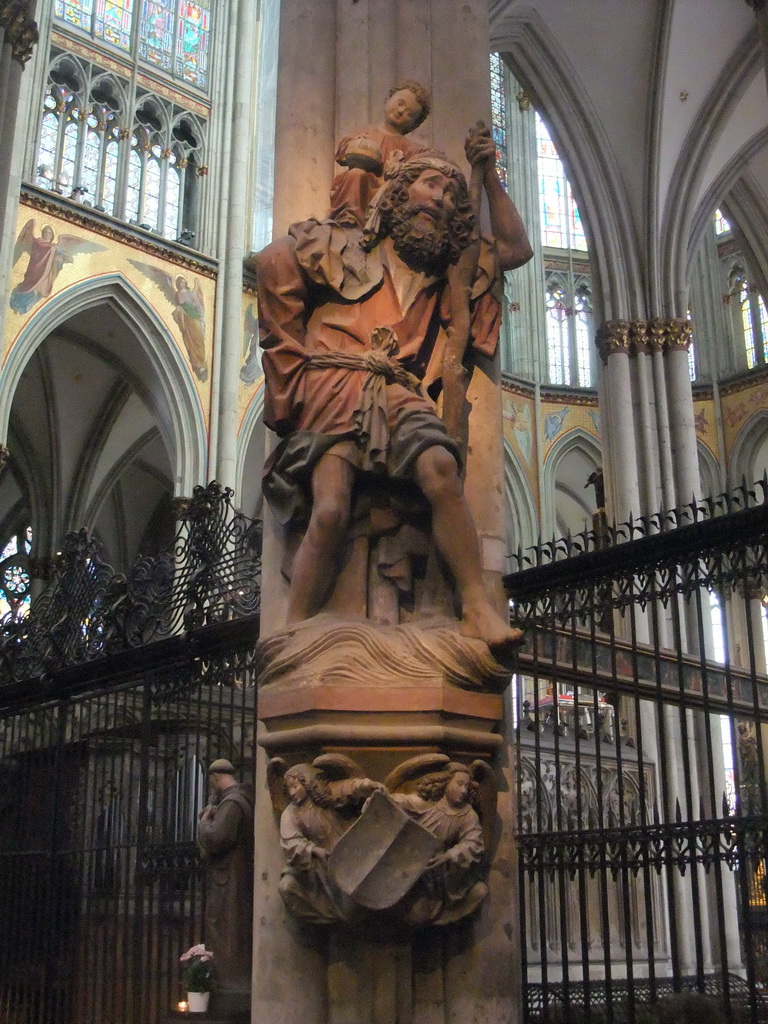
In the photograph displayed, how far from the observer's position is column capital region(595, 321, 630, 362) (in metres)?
15.8

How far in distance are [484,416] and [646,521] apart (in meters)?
1.02

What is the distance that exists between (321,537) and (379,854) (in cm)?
96

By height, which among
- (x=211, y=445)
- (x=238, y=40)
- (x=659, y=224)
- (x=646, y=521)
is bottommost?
(x=646, y=521)

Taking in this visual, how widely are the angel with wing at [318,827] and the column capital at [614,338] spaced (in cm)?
1297

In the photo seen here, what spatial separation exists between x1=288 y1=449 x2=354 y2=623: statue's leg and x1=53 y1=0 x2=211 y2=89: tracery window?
56.4 feet

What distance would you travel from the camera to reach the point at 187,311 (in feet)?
60.6

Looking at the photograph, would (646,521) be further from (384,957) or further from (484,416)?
(384,957)

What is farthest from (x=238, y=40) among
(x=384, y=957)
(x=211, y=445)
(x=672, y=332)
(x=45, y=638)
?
(x=384, y=957)

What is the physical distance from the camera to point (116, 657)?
21.8 feet

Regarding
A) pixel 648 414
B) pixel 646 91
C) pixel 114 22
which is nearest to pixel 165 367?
pixel 114 22

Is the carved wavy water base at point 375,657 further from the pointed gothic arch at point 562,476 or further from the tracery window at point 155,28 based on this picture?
the pointed gothic arch at point 562,476

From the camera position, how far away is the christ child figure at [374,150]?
4.18m

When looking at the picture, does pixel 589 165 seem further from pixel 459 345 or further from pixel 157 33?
pixel 459 345

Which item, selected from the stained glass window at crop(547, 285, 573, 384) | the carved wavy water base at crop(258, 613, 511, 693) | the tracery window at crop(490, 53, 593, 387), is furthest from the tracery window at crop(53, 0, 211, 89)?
the carved wavy water base at crop(258, 613, 511, 693)
